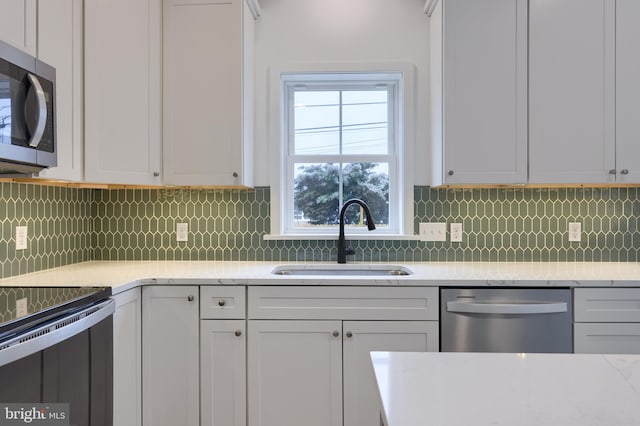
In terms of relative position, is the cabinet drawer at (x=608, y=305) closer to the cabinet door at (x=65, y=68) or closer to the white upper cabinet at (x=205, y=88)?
the white upper cabinet at (x=205, y=88)

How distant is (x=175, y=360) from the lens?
6.38ft

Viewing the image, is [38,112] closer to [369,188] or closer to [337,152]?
[337,152]

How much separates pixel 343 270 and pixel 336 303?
50 centimetres

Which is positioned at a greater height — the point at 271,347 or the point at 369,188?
the point at 369,188

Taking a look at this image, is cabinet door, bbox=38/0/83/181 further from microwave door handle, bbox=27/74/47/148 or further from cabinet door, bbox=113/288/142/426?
cabinet door, bbox=113/288/142/426

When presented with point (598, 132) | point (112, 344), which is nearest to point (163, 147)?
point (112, 344)

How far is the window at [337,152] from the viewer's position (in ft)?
8.69

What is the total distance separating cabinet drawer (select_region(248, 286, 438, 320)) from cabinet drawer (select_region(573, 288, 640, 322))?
726mm

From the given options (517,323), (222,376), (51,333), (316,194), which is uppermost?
(316,194)

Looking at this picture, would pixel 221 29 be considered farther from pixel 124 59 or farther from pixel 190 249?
pixel 190 249

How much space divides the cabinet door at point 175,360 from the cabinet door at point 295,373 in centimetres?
28

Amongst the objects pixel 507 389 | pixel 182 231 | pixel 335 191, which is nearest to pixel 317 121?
pixel 335 191

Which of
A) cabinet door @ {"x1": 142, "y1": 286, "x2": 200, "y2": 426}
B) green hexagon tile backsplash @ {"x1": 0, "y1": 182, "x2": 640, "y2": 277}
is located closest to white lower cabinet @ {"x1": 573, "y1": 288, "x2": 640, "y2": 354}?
green hexagon tile backsplash @ {"x1": 0, "y1": 182, "x2": 640, "y2": 277}

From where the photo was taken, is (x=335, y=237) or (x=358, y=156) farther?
(x=358, y=156)
